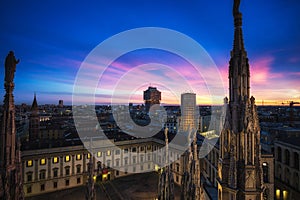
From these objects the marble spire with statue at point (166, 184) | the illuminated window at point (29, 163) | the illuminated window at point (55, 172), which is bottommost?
the illuminated window at point (55, 172)

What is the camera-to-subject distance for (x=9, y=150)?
7.81m

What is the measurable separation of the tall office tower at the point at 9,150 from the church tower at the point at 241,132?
11.7 metres

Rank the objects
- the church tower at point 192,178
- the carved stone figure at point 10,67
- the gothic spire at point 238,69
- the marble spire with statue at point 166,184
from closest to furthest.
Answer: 1. the carved stone figure at point 10,67
2. the church tower at point 192,178
3. the gothic spire at point 238,69
4. the marble spire with statue at point 166,184

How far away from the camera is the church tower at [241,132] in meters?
11.6

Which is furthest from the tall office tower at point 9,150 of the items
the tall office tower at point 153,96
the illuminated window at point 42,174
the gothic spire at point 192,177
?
the tall office tower at point 153,96

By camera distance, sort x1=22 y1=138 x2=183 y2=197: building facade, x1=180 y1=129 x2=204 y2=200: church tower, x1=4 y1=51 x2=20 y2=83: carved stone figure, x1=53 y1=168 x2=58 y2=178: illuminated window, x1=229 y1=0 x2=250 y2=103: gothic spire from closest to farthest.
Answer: x1=4 y1=51 x2=20 y2=83: carved stone figure → x1=180 y1=129 x2=204 y2=200: church tower → x1=229 y1=0 x2=250 y2=103: gothic spire → x1=22 y1=138 x2=183 y2=197: building facade → x1=53 y1=168 x2=58 y2=178: illuminated window

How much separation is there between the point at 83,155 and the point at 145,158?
19.0m

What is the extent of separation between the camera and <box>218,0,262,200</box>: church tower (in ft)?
38.1

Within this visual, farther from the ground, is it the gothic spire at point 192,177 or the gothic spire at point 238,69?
the gothic spire at point 238,69

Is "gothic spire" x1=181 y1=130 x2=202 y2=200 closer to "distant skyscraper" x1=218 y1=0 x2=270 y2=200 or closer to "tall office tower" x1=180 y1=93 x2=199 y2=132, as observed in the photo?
"distant skyscraper" x1=218 y1=0 x2=270 y2=200

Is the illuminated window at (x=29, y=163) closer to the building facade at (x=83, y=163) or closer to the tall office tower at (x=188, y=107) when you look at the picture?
the building facade at (x=83, y=163)

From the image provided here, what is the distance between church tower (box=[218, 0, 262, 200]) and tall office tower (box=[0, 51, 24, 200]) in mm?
11704

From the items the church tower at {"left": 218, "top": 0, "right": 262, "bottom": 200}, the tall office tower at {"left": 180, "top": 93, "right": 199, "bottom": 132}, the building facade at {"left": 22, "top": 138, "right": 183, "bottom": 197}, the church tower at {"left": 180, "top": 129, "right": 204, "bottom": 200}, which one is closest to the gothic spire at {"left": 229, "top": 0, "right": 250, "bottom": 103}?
the church tower at {"left": 218, "top": 0, "right": 262, "bottom": 200}

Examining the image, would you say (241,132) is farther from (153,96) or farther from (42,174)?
(153,96)
